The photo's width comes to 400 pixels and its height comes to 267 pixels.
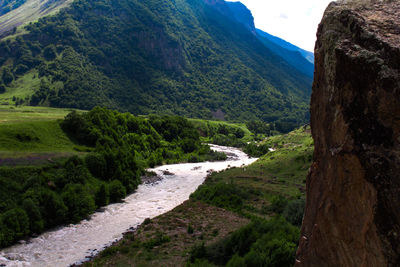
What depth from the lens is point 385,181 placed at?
664 cm

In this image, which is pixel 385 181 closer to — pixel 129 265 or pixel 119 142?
pixel 129 265

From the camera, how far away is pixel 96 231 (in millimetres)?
34531

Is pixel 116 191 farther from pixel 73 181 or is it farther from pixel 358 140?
pixel 358 140

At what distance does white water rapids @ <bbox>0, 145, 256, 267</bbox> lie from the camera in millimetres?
27688

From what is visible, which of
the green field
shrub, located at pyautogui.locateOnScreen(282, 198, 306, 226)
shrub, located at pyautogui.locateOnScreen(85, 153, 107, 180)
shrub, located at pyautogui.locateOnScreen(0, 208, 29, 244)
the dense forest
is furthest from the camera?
shrub, located at pyautogui.locateOnScreen(85, 153, 107, 180)

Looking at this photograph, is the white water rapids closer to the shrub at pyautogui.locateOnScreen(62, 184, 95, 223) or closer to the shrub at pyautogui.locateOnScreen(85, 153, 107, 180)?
the shrub at pyautogui.locateOnScreen(62, 184, 95, 223)

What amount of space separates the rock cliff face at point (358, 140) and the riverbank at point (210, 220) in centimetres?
1111

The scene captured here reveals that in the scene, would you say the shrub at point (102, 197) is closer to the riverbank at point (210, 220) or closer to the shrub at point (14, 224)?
the riverbank at point (210, 220)

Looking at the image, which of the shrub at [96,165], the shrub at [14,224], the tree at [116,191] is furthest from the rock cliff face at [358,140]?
the shrub at [96,165]

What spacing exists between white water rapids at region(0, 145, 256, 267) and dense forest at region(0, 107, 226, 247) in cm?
143

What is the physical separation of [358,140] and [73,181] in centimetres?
4192

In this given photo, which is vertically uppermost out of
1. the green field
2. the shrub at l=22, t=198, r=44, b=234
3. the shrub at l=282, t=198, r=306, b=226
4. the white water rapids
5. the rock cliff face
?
the rock cliff face

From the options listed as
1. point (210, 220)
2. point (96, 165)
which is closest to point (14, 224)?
point (210, 220)

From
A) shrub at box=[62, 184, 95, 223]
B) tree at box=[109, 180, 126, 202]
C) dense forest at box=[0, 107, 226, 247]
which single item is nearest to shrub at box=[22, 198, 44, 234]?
dense forest at box=[0, 107, 226, 247]
